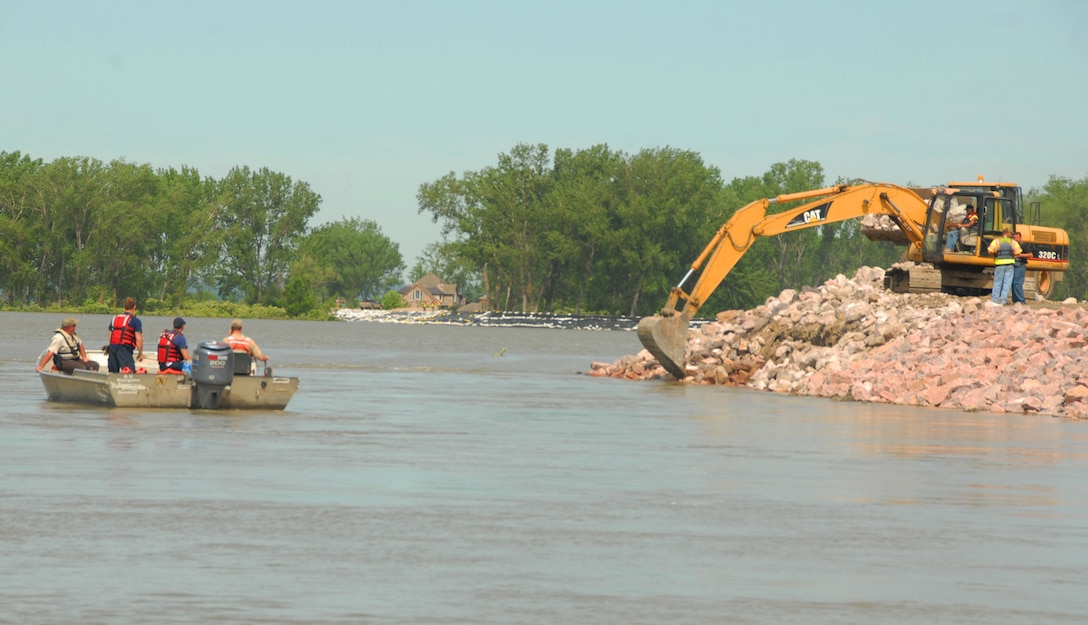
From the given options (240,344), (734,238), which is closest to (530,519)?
(240,344)

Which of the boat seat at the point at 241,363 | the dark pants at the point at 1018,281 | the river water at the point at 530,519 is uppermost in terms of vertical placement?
the dark pants at the point at 1018,281

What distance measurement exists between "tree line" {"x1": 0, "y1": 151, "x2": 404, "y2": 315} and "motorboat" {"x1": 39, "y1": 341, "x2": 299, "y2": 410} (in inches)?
4553

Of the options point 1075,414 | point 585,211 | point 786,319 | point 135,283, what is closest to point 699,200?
point 585,211

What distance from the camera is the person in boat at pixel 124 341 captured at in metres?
27.5

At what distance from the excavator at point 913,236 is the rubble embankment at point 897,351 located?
98cm

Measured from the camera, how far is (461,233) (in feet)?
512

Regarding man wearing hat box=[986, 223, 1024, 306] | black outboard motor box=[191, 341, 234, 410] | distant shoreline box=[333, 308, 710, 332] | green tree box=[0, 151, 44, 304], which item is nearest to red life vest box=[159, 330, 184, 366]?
black outboard motor box=[191, 341, 234, 410]

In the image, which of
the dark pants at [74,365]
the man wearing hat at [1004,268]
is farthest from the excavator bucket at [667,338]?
the dark pants at [74,365]

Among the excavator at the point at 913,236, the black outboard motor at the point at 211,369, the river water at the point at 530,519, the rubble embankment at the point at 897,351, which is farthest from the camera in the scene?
the excavator at the point at 913,236

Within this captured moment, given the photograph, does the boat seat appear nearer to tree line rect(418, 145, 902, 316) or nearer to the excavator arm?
the excavator arm

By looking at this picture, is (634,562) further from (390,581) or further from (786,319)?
(786,319)

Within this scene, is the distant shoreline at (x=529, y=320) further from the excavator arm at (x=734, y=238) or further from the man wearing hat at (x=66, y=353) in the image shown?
the man wearing hat at (x=66, y=353)

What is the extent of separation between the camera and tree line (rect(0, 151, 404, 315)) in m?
141

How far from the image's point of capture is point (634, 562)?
12.3m
